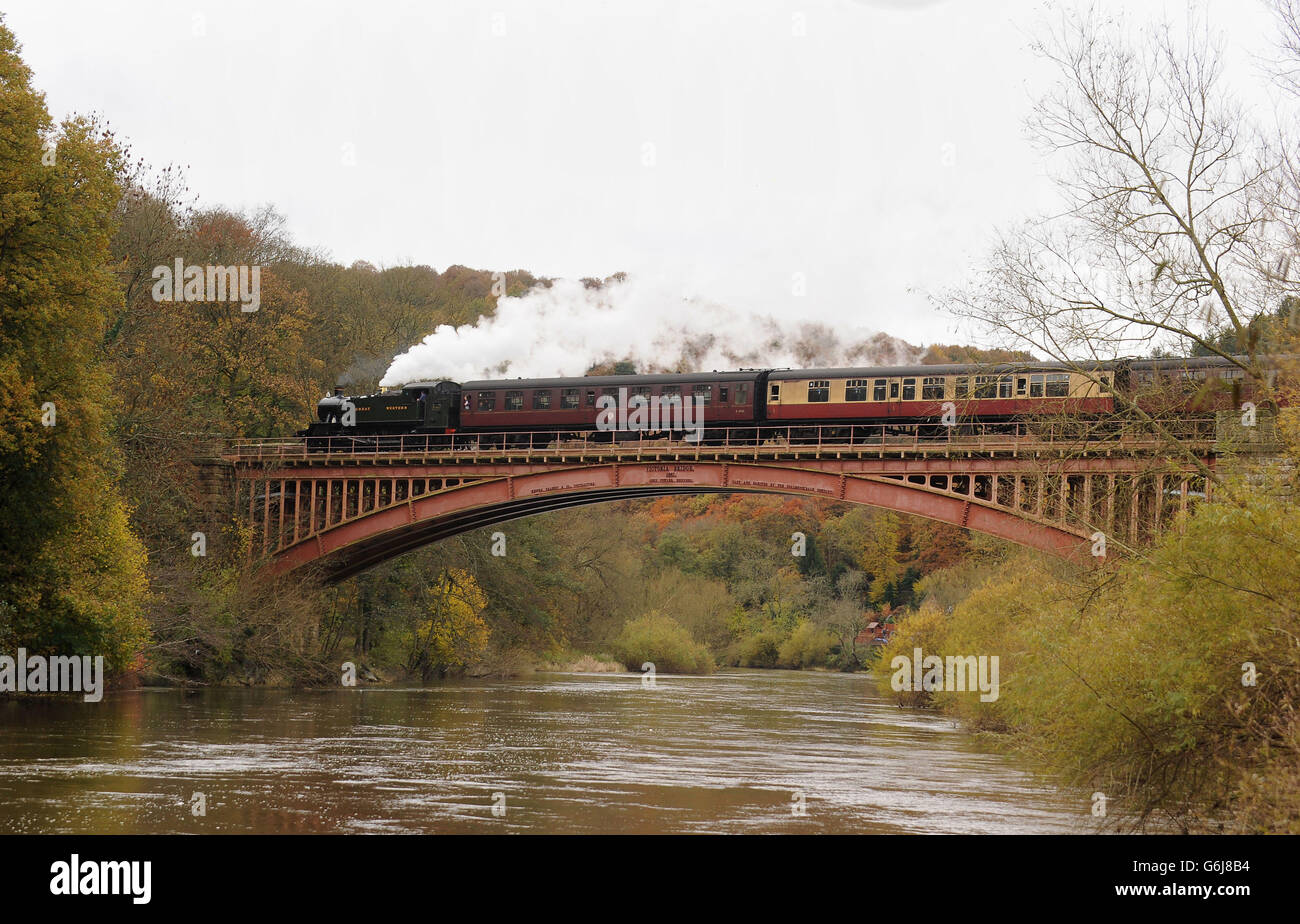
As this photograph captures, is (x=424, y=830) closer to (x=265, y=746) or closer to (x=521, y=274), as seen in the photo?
(x=265, y=746)

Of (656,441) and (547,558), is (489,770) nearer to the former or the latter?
(656,441)

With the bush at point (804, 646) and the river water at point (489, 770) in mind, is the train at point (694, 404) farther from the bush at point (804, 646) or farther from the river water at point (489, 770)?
the bush at point (804, 646)

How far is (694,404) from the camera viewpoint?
50.4m

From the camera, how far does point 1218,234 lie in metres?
21.9

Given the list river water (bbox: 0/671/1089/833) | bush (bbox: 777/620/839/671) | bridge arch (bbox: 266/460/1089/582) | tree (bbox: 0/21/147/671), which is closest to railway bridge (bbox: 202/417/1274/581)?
bridge arch (bbox: 266/460/1089/582)

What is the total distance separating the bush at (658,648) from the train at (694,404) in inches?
826

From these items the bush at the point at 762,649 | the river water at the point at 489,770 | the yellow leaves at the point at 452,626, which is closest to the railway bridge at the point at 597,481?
the yellow leaves at the point at 452,626

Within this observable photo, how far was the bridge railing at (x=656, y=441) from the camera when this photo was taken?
141 feet

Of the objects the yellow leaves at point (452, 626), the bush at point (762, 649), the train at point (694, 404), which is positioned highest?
the train at point (694, 404)

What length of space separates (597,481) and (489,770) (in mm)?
23228

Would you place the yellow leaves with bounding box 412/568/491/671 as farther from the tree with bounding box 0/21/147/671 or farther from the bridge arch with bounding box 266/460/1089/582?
the tree with bounding box 0/21/147/671

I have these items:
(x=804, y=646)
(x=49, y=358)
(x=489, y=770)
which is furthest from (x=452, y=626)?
(x=489, y=770)
